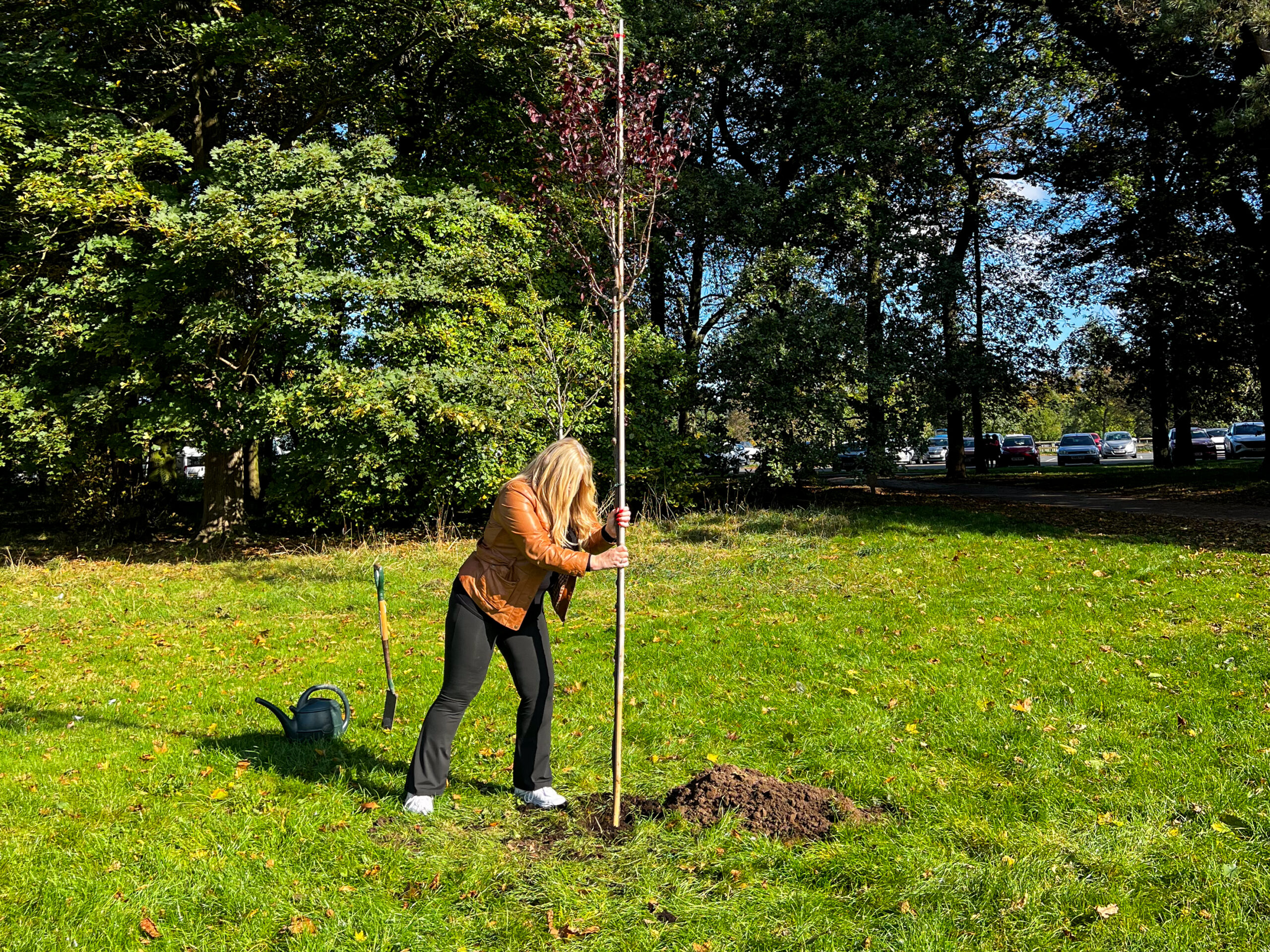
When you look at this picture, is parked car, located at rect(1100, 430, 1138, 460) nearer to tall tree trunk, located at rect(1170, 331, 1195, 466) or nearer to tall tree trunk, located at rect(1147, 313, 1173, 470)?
tall tree trunk, located at rect(1170, 331, 1195, 466)

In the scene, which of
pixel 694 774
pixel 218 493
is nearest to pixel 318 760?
pixel 694 774

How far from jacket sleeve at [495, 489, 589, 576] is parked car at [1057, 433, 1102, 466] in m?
40.7

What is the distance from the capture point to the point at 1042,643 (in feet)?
23.8

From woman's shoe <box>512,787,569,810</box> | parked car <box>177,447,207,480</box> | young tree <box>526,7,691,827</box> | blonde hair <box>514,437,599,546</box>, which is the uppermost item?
young tree <box>526,7,691,827</box>

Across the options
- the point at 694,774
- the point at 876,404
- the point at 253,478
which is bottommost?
the point at 694,774

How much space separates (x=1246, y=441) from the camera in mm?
34875

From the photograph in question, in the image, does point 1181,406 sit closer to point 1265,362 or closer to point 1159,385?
point 1159,385

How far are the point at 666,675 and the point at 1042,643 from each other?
3.37 m

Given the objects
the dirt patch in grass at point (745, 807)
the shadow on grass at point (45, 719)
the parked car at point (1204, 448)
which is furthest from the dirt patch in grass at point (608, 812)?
the parked car at point (1204, 448)

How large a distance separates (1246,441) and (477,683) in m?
40.8

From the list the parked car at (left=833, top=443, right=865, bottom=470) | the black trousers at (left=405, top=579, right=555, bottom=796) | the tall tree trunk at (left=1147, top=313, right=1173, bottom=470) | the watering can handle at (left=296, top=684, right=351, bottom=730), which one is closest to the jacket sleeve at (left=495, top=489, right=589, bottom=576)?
the black trousers at (left=405, top=579, right=555, bottom=796)

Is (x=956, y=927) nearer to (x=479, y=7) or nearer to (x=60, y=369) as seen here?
(x=479, y=7)

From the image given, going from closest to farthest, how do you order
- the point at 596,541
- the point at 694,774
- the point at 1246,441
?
the point at 596,541 < the point at 694,774 < the point at 1246,441

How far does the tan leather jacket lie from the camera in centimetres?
402
